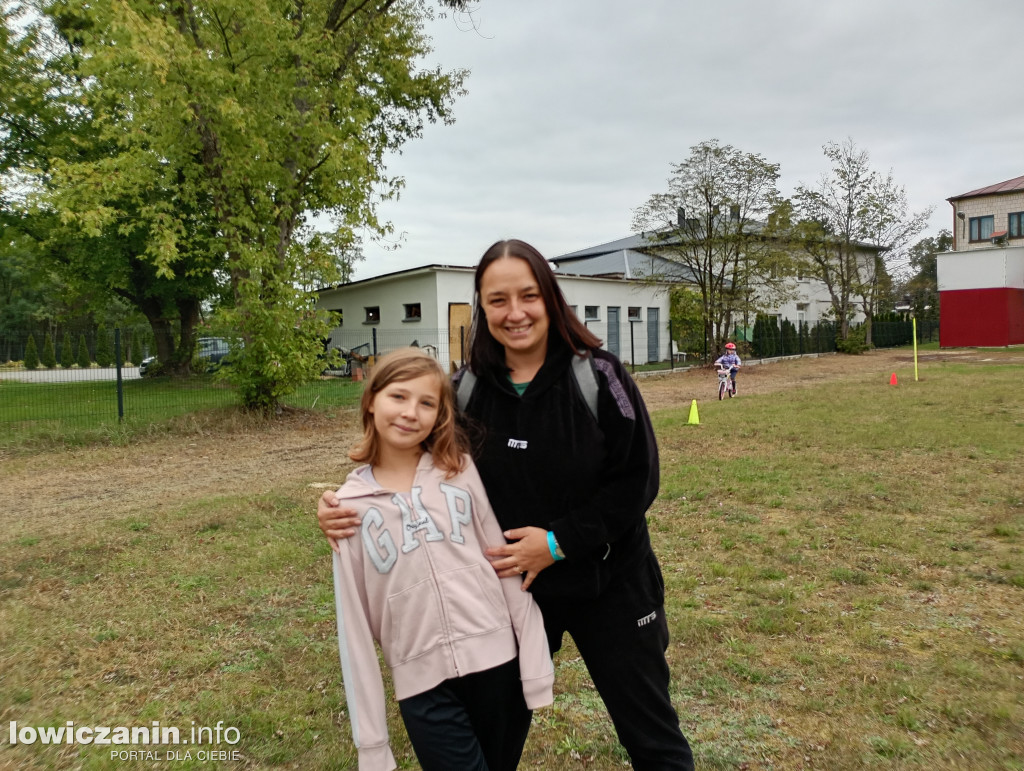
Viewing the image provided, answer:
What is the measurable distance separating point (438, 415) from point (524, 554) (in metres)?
0.44

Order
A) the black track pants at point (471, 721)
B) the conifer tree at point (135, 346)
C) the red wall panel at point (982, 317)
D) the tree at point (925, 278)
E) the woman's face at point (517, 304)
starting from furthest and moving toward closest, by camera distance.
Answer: the tree at point (925, 278) → the red wall panel at point (982, 317) → the conifer tree at point (135, 346) → the woman's face at point (517, 304) → the black track pants at point (471, 721)

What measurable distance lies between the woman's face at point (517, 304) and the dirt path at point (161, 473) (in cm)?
565

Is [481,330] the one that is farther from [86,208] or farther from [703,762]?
[86,208]

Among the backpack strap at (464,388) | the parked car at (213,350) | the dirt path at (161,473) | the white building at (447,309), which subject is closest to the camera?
the backpack strap at (464,388)

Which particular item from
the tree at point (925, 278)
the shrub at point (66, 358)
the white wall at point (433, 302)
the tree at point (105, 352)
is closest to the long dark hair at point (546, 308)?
the tree at point (105, 352)

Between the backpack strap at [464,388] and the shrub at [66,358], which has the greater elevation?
the shrub at [66,358]

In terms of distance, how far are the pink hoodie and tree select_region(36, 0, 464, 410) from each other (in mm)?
10558

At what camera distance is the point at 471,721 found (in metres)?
A: 1.86

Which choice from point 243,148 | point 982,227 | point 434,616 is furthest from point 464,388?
point 982,227

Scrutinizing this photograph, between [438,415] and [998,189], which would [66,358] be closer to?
[438,415]

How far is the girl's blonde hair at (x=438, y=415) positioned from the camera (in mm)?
1865

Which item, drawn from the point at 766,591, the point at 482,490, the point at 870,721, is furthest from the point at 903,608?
the point at 482,490

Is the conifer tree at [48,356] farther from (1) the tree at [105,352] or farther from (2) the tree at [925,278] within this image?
(2) the tree at [925,278]

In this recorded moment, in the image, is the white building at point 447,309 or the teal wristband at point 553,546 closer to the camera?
the teal wristband at point 553,546
